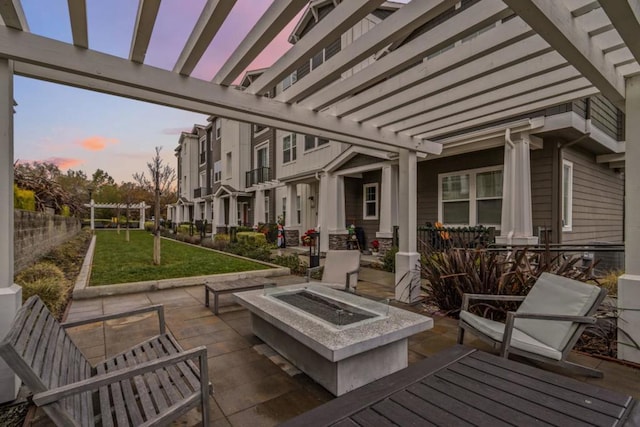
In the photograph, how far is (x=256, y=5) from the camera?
8.49ft

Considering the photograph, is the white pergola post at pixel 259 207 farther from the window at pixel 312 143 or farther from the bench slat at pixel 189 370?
the bench slat at pixel 189 370

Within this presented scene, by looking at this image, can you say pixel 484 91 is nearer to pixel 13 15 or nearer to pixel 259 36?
pixel 259 36

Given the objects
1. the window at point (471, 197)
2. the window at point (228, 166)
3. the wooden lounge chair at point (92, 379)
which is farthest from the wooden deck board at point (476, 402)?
the window at point (228, 166)

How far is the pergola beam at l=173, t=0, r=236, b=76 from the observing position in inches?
90.1

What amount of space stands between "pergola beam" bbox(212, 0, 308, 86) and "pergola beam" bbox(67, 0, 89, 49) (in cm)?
109

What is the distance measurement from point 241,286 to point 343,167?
7.03 meters

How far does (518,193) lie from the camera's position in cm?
688

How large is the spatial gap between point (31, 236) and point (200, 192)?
21.0 metres

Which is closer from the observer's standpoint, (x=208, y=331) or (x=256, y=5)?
(x=256, y=5)

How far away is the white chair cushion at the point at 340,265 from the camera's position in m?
5.70

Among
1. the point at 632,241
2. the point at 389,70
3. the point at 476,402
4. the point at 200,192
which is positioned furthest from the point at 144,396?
the point at 200,192

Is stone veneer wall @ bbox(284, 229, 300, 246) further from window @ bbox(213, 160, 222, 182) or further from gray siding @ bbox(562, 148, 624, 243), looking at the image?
window @ bbox(213, 160, 222, 182)

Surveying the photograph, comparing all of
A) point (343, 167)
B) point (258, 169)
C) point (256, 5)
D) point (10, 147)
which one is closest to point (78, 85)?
point (10, 147)

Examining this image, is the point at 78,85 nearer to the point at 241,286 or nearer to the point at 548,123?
the point at 241,286
